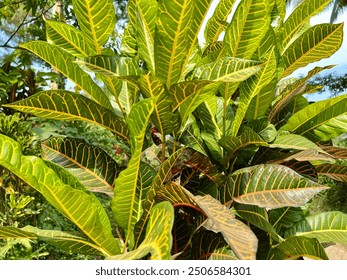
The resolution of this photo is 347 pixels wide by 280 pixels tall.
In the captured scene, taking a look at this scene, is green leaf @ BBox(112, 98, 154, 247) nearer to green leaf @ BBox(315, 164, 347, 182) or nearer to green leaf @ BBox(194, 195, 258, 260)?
green leaf @ BBox(194, 195, 258, 260)

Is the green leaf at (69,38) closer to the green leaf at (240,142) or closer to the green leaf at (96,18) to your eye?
the green leaf at (96,18)

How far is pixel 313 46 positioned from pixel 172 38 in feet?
1.60

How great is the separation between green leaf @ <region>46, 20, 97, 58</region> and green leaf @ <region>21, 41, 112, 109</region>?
9 cm

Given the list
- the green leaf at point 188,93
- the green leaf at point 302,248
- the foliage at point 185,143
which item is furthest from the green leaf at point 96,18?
the green leaf at point 302,248

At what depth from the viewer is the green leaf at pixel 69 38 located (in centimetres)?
114

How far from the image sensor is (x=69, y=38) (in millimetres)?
1155

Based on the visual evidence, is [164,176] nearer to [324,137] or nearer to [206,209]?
[206,209]

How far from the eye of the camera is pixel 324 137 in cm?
131

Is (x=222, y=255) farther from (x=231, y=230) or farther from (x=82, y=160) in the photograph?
(x=82, y=160)

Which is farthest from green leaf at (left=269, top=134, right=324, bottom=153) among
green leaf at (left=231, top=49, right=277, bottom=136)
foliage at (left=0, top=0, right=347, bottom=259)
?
green leaf at (left=231, top=49, right=277, bottom=136)

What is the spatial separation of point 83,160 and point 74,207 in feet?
0.78

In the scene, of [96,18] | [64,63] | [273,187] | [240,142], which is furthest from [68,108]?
[273,187]

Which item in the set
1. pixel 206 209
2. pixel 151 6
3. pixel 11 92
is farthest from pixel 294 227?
pixel 11 92

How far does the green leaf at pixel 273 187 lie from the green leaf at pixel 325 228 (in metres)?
0.24
